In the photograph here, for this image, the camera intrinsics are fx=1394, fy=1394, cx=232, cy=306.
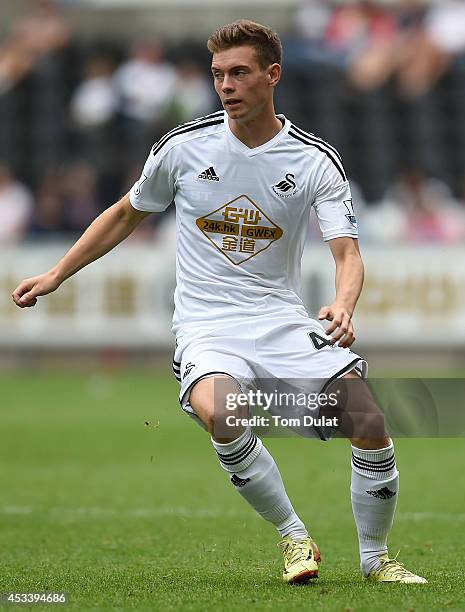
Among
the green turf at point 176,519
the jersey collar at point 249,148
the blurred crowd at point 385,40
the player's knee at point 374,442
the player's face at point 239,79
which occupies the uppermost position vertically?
the blurred crowd at point 385,40

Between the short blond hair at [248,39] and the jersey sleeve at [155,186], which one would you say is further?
the jersey sleeve at [155,186]

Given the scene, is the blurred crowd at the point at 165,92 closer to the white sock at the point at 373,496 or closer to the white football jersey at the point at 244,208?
the white football jersey at the point at 244,208

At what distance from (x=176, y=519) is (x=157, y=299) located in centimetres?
1077

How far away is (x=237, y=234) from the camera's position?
6156 mm

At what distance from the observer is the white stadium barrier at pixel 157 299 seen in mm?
18844

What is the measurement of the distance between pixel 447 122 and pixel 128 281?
7.49 metres

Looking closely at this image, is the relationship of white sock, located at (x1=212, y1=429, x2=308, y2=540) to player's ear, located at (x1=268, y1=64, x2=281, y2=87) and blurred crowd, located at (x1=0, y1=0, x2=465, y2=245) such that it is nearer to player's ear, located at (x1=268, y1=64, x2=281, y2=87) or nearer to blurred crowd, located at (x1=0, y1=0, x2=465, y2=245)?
player's ear, located at (x1=268, y1=64, x2=281, y2=87)

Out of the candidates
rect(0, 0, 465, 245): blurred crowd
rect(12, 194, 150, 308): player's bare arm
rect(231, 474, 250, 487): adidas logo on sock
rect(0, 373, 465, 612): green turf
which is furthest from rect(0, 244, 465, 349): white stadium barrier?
rect(231, 474, 250, 487): adidas logo on sock

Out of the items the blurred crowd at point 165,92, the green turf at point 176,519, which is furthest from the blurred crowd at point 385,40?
the green turf at point 176,519

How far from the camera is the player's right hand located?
6.29 metres

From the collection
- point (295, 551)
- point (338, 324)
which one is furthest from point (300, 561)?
point (338, 324)

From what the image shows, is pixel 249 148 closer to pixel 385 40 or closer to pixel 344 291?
pixel 344 291

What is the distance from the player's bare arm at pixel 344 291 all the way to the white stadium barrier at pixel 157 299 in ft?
40.4

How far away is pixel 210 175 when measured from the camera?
618 centimetres
